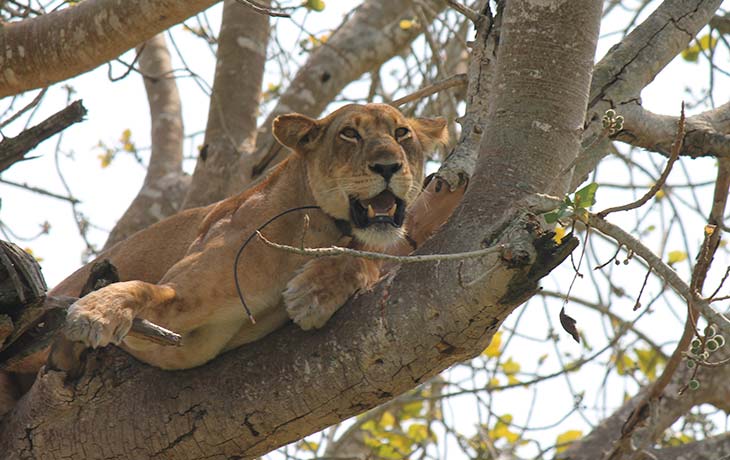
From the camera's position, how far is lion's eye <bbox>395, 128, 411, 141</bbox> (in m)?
4.65

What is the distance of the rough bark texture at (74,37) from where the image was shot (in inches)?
172

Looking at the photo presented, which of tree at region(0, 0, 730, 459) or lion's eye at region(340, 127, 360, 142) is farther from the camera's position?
lion's eye at region(340, 127, 360, 142)

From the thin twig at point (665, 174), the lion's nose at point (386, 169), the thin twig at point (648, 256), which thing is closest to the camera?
the thin twig at point (665, 174)

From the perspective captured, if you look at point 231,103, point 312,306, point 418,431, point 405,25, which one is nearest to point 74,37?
point 312,306

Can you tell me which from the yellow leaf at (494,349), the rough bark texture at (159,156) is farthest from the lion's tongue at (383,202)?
the yellow leaf at (494,349)

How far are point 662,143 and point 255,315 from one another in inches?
80.6

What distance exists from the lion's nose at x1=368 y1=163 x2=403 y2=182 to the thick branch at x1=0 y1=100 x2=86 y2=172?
123 cm

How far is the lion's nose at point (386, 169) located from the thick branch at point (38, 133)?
1.23 m

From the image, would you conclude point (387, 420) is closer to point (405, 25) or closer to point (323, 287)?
point (405, 25)

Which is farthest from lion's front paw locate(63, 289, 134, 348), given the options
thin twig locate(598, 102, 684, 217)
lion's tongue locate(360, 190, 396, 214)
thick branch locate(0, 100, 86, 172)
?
thin twig locate(598, 102, 684, 217)

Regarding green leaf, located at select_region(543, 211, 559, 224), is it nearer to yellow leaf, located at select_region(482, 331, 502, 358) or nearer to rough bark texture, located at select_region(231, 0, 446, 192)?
rough bark texture, located at select_region(231, 0, 446, 192)

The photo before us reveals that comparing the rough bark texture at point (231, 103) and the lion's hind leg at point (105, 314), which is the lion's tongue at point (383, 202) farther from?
the rough bark texture at point (231, 103)

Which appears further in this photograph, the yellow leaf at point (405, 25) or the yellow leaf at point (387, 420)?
the yellow leaf at point (387, 420)

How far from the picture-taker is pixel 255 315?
4070 mm
